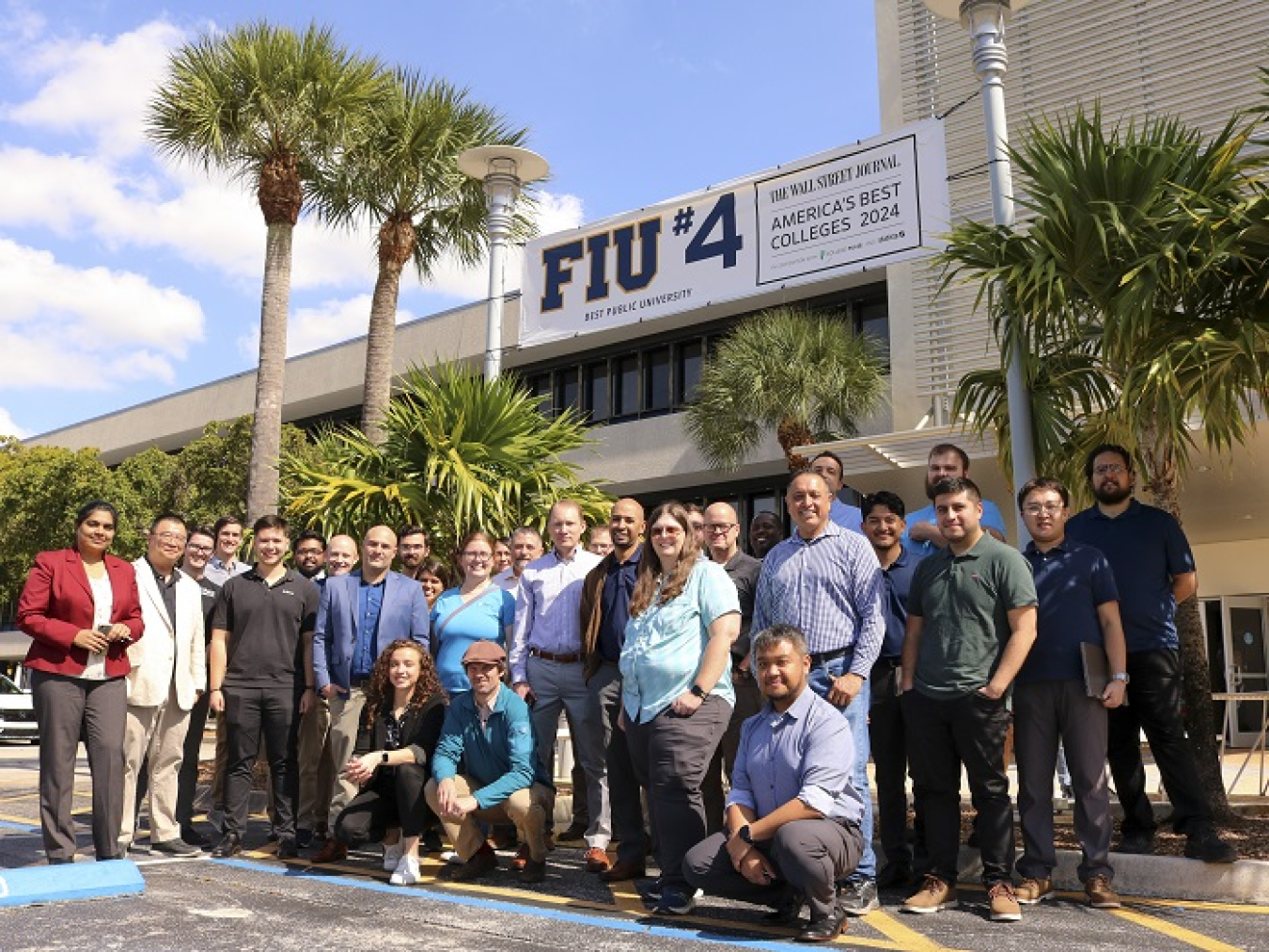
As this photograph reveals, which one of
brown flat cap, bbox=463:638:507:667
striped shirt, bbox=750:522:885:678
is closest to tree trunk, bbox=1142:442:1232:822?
striped shirt, bbox=750:522:885:678

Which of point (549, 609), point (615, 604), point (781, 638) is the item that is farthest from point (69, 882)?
point (781, 638)

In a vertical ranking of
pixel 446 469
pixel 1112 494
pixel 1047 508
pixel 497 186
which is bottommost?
pixel 1047 508

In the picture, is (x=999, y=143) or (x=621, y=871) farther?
(x=999, y=143)

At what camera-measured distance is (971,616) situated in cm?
531

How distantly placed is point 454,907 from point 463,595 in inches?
96.1

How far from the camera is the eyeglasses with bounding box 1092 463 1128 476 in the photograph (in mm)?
5938

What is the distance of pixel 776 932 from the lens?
479 centimetres

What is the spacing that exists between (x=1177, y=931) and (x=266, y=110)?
1444 centimetres

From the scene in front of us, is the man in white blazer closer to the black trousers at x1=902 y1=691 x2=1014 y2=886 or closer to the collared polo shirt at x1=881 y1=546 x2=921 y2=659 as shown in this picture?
the collared polo shirt at x1=881 y1=546 x2=921 y2=659

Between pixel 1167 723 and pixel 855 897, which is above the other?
pixel 1167 723

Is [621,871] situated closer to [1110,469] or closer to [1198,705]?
[1110,469]

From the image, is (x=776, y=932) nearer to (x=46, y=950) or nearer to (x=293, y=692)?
(x=46, y=950)

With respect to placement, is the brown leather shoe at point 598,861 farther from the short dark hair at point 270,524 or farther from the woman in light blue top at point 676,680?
the short dark hair at point 270,524

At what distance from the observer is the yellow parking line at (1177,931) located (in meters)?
4.46
